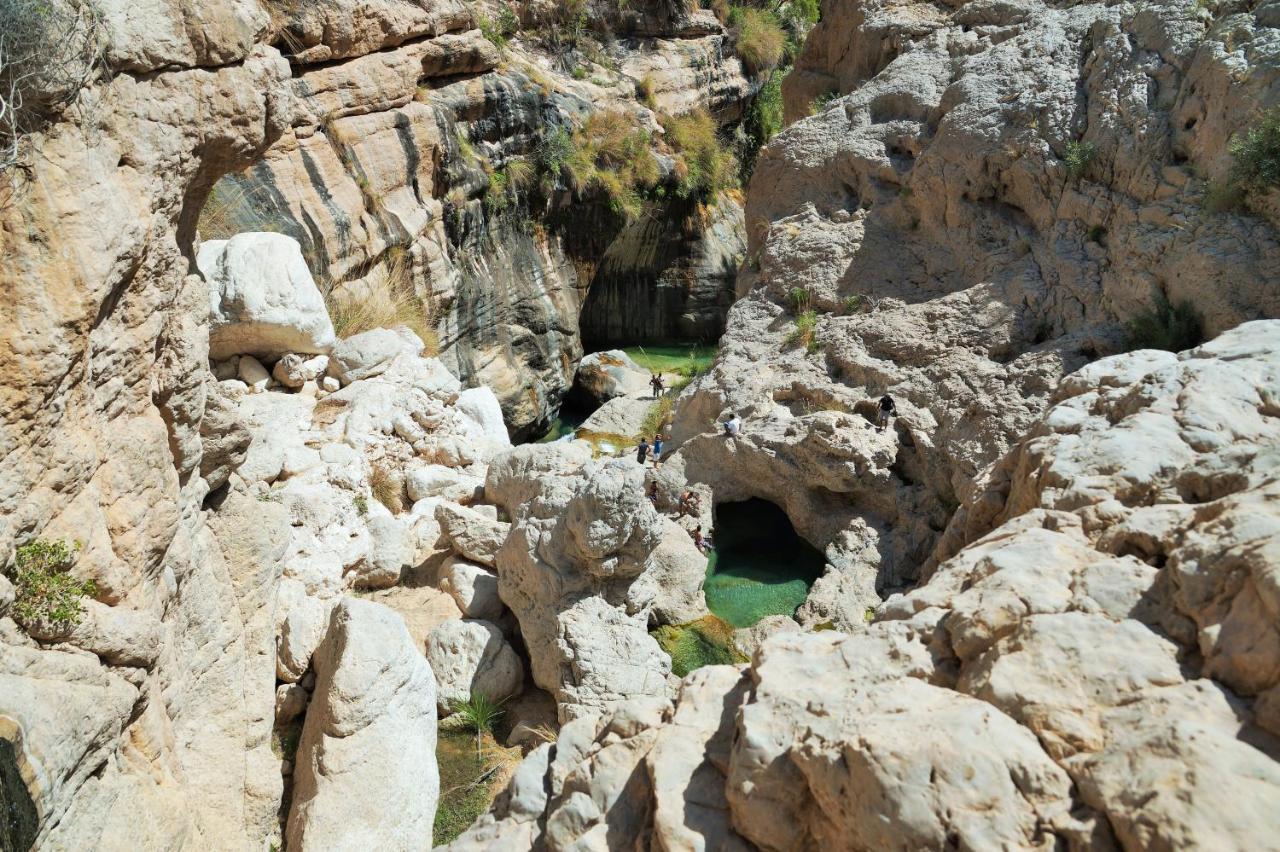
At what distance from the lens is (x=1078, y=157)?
10344mm

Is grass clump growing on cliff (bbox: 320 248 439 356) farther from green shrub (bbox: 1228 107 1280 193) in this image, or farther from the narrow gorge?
green shrub (bbox: 1228 107 1280 193)

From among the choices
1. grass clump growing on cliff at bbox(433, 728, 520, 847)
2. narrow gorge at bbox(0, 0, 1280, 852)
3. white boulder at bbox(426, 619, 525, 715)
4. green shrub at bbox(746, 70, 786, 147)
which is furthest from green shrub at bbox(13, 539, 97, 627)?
green shrub at bbox(746, 70, 786, 147)

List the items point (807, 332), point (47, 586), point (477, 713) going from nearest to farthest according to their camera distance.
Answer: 1. point (47, 586)
2. point (477, 713)
3. point (807, 332)

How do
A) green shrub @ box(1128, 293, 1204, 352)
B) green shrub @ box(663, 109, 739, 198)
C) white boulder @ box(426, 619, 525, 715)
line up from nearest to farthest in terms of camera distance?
1. white boulder @ box(426, 619, 525, 715)
2. green shrub @ box(1128, 293, 1204, 352)
3. green shrub @ box(663, 109, 739, 198)

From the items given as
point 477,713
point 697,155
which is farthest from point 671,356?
point 477,713

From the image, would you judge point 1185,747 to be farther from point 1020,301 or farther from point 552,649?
point 1020,301

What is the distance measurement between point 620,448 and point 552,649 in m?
6.38

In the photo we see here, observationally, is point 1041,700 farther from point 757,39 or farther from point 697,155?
point 757,39

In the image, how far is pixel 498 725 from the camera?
804 centimetres

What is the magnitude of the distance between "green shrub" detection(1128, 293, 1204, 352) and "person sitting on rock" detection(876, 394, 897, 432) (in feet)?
8.68

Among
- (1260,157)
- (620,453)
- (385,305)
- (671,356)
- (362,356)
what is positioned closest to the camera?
(1260,157)

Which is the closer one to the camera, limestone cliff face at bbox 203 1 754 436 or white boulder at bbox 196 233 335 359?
white boulder at bbox 196 233 335 359

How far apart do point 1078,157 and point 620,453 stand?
734 cm

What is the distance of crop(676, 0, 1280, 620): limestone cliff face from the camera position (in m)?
9.36
